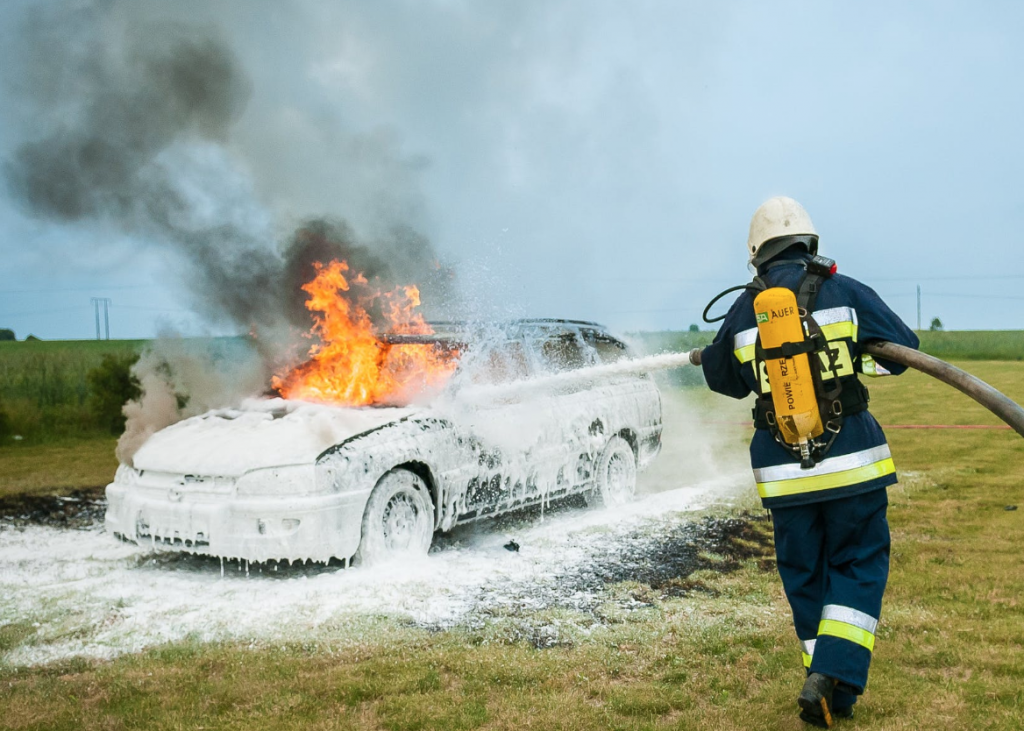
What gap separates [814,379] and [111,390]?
1453cm

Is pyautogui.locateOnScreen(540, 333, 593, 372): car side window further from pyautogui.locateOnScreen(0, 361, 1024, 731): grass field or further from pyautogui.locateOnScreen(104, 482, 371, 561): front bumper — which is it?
pyautogui.locateOnScreen(0, 361, 1024, 731): grass field

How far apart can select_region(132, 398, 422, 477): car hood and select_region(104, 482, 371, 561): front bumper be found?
23 centimetres

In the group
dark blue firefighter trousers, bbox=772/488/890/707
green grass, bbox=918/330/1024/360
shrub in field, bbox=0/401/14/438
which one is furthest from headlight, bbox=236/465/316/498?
green grass, bbox=918/330/1024/360

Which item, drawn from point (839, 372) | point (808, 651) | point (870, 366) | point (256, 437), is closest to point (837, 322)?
point (839, 372)

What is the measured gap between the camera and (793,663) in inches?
165

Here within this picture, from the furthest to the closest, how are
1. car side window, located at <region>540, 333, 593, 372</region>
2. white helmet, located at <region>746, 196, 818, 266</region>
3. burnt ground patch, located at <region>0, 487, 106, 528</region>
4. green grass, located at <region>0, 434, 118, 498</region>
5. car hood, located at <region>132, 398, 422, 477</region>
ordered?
green grass, located at <region>0, 434, 118, 498</region> < burnt ground patch, located at <region>0, 487, 106, 528</region> < car side window, located at <region>540, 333, 593, 372</region> < car hood, located at <region>132, 398, 422, 477</region> < white helmet, located at <region>746, 196, 818, 266</region>

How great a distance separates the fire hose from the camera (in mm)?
3484

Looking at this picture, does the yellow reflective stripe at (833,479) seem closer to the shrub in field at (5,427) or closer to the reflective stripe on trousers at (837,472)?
the reflective stripe on trousers at (837,472)

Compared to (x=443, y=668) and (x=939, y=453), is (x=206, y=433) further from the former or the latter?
(x=939, y=453)

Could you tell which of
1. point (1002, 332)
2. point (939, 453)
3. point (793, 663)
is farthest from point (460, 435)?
point (1002, 332)

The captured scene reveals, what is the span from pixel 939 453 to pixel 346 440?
8.99 meters

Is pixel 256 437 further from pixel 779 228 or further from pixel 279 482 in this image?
pixel 779 228

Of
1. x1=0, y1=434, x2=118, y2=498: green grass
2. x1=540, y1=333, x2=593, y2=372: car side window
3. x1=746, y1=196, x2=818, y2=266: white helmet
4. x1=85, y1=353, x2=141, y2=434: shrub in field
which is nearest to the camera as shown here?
x1=746, y1=196, x2=818, y2=266: white helmet

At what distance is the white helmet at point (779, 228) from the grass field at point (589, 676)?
1.92 metres
